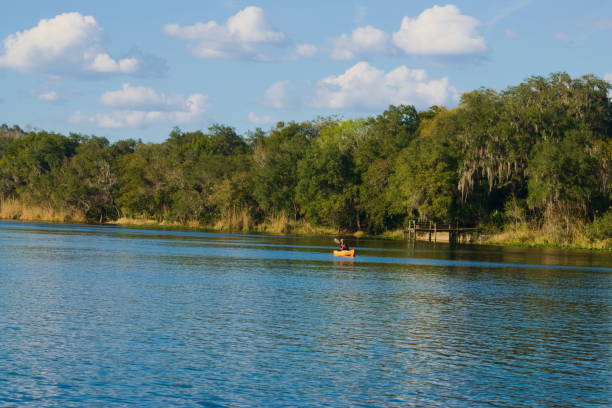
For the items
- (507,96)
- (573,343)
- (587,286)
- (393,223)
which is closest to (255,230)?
(393,223)

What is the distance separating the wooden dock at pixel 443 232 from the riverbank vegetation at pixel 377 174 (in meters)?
1.26

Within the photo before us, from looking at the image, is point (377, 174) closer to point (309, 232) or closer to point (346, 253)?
point (309, 232)

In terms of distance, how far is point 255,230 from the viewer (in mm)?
109812

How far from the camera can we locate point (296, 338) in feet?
76.0

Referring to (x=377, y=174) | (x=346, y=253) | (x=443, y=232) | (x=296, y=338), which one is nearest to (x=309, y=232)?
(x=377, y=174)

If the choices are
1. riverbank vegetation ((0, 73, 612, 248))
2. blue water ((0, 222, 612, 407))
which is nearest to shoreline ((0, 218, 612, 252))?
riverbank vegetation ((0, 73, 612, 248))

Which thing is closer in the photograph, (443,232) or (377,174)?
(443,232)

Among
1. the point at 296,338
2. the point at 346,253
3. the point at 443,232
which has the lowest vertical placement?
the point at 296,338

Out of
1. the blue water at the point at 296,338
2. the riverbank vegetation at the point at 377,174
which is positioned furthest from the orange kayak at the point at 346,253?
the riverbank vegetation at the point at 377,174

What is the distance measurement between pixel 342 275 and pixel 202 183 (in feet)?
249

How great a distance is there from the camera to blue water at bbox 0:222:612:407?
56.0ft

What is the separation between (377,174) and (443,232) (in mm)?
12429

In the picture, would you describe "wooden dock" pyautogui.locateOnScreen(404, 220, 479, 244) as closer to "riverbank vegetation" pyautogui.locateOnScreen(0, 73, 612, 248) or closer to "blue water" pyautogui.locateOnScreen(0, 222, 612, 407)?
"riverbank vegetation" pyautogui.locateOnScreen(0, 73, 612, 248)

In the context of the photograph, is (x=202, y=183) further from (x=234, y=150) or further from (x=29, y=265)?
(x=29, y=265)
